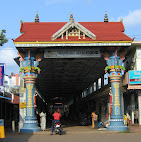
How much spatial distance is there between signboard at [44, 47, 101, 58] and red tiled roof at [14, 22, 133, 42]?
83 cm

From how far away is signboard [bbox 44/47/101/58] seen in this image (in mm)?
19844

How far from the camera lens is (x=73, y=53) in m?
19.9

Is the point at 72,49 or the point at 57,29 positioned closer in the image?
the point at 72,49

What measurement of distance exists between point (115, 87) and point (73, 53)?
3.81 meters

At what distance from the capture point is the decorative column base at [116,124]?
18828 mm

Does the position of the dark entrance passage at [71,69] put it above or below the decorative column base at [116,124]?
above

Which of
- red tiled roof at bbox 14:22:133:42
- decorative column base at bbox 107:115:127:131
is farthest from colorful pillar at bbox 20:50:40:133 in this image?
decorative column base at bbox 107:115:127:131

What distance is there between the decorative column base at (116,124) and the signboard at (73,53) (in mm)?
4574

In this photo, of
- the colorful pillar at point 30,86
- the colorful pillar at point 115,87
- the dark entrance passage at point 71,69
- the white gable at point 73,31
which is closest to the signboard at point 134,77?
the colorful pillar at point 115,87

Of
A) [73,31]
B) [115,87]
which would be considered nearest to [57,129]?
[115,87]

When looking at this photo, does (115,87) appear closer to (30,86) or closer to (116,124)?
(116,124)

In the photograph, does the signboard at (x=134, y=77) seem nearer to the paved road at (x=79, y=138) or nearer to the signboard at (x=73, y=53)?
the signboard at (x=73, y=53)

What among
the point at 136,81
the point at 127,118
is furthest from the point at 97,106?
the point at 136,81

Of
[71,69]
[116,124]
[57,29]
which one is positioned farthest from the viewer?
[71,69]
